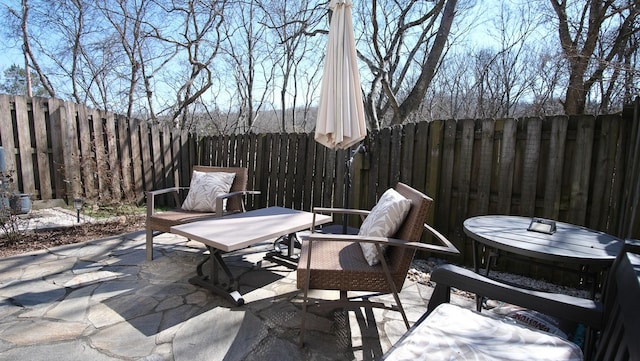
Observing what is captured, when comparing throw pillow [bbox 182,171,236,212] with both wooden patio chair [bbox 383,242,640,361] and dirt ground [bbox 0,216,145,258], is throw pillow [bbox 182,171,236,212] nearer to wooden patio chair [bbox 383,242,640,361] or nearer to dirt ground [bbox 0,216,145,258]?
dirt ground [bbox 0,216,145,258]

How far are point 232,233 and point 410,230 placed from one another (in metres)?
1.29

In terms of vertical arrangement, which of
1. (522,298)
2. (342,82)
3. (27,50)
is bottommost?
(522,298)

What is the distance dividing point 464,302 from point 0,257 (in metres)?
4.26

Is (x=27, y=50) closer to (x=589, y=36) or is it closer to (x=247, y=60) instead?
(x=247, y=60)

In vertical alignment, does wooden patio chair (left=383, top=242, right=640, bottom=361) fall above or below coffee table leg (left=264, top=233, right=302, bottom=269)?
above

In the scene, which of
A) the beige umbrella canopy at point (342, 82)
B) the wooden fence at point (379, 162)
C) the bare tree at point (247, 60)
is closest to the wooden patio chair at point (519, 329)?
the wooden fence at point (379, 162)

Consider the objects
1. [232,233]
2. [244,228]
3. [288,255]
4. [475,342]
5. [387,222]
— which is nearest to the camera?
[475,342]

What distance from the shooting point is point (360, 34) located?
8477mm

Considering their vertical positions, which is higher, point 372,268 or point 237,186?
point 237,186

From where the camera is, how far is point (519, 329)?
1.20 m

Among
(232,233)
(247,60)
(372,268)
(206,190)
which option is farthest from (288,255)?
(247,60)

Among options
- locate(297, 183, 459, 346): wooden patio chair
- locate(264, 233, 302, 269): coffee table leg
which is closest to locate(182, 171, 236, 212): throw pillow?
locate(264, 233, 302, 269): coffee table leg

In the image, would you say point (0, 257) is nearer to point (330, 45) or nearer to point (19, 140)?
point (19, 140)

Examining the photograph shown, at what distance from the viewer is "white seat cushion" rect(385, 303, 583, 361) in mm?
1030
